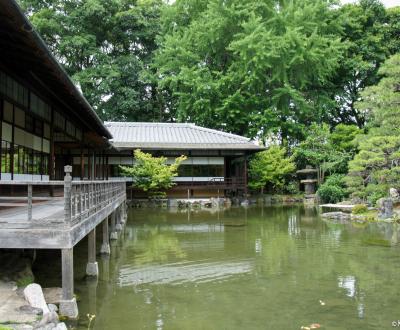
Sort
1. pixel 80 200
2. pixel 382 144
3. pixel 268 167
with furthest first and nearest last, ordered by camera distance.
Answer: pixel 268 167, pixel 382 144, pixel 80 200

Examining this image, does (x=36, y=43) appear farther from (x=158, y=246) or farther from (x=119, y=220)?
(x=119, y=220)

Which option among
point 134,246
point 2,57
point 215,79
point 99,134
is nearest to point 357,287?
point 134,246

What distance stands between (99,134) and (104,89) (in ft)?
61.8

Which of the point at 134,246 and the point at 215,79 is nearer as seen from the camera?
the point at 134,246

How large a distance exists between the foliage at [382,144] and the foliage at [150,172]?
11.0m

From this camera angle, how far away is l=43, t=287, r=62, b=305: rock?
21.6 feet

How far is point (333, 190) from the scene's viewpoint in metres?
27.9

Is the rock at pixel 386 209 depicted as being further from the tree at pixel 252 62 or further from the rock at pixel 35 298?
the rock at pixel 35 298

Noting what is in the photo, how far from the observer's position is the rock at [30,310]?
5.58 metres

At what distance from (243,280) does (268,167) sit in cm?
2285

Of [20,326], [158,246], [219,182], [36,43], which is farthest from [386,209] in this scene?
[20,326]

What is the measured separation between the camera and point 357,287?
838cm

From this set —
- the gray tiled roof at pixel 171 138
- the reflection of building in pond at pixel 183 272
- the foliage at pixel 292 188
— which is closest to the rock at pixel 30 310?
the reflection of building in pond at pixel 183 272

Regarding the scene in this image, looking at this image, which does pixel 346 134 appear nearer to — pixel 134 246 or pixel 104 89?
pixel 104 89
